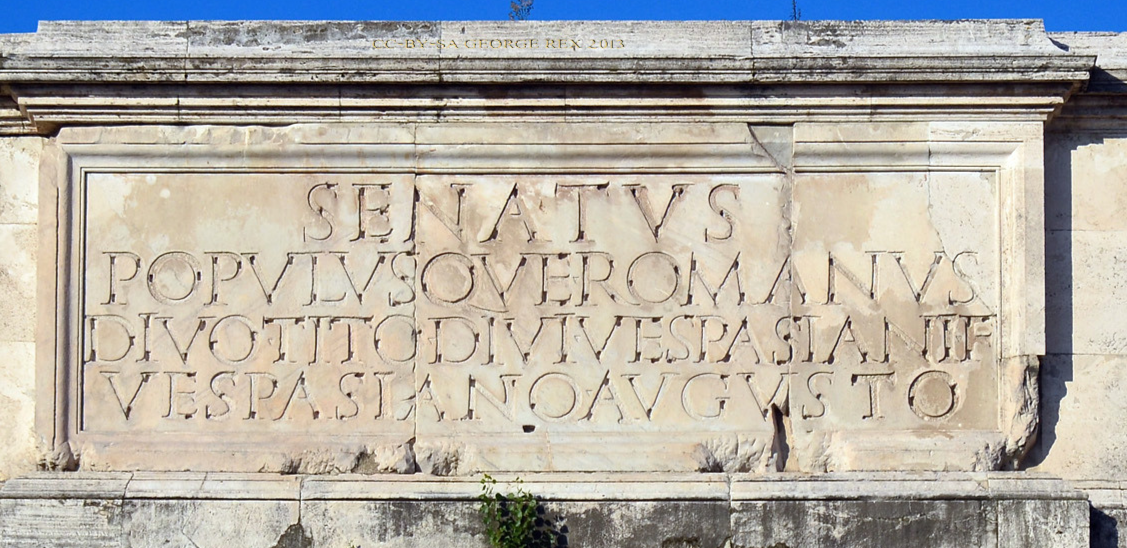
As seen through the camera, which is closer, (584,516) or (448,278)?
(584,516)

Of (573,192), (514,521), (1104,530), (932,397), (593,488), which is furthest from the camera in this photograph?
(573,192)

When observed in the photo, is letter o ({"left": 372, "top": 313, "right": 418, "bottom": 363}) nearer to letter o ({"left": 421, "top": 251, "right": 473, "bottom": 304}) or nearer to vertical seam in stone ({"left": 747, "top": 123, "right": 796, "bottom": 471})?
letter o ({"left": 421, "top": 251, "right": 473, "bottom": 304})

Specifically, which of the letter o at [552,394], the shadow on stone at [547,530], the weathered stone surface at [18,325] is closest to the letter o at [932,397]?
the letter o at [552,394]

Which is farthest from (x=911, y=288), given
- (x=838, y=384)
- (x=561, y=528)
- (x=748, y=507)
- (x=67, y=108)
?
(x=67, y=108)

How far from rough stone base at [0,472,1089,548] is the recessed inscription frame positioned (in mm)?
360

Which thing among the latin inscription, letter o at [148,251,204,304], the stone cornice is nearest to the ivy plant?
the latin inscription

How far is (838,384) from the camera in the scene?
7258 mm

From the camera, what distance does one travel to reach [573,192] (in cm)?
736

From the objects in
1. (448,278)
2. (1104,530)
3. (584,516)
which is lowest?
(1104,530)

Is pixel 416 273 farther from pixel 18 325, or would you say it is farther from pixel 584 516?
pixel 18 325

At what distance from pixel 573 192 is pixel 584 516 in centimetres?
164

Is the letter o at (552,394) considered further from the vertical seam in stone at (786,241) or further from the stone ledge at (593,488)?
the vertical seam in stone at (786,241)

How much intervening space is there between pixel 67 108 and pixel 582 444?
122 inches

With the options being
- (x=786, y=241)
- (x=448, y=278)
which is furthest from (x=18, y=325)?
(x=786, y=241)
